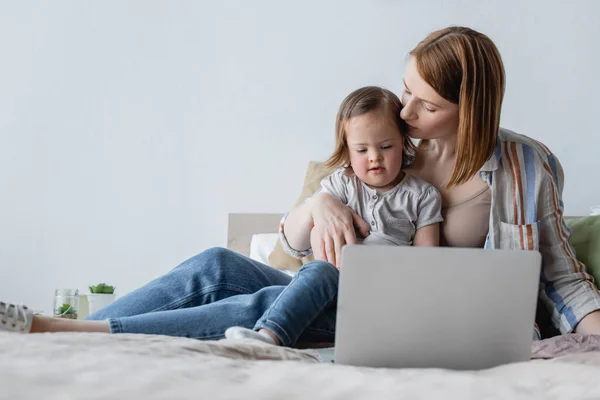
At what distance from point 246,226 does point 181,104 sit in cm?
61

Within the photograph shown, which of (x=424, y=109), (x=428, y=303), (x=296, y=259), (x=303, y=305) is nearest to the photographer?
(x=428, y=303)

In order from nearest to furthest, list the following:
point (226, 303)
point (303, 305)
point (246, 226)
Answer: point (303, 305) → point (226, 303) → point (246, 226)

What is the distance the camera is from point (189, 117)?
3.07m

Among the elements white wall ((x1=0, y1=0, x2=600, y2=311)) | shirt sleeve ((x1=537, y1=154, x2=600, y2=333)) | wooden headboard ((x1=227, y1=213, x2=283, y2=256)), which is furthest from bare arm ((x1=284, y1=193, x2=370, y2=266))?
white wall ((x1=0, y1=0, x2=600, y2=311))

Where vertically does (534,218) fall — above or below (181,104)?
below

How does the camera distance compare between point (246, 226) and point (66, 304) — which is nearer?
point (66, 304)

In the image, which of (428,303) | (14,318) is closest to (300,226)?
(14,318)

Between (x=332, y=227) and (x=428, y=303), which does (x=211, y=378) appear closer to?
(x=428, y=303)

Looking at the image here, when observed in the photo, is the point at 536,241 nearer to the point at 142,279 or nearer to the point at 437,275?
the point at 437,275

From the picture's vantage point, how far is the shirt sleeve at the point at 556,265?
5.64 feet

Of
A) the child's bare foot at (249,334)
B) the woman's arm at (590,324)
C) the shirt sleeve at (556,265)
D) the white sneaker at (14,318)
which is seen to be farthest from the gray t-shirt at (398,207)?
the white sneaker at (14,318)

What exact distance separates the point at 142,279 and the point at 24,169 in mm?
733

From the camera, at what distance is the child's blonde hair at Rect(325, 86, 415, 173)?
1.80 metres

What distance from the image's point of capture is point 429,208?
71.0 inches
